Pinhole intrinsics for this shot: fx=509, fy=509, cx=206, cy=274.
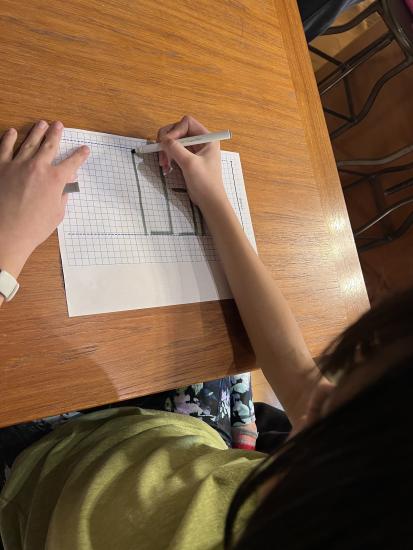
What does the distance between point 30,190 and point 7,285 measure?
0.37 feet

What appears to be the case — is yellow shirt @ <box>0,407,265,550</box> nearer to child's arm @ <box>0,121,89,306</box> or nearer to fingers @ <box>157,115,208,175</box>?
child's arm @ <box>0,121,89,306</box>

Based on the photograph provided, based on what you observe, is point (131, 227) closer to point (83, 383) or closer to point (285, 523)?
point (83, 383)

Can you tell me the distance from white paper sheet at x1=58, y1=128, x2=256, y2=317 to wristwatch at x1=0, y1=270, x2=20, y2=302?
63mm

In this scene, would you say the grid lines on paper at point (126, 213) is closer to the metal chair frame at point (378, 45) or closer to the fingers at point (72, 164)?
the fingers at point (72, 164)

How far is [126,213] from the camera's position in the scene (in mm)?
641

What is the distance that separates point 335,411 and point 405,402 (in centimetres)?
5

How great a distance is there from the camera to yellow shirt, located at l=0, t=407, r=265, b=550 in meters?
0.47

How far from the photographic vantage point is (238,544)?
13.0 inches

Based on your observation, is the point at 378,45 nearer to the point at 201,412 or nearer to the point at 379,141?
the point at 379,141

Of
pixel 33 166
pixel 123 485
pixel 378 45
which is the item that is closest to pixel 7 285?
pixel 33 166

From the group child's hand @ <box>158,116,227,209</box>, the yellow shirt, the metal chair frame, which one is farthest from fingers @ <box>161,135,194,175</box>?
the metal chair frame

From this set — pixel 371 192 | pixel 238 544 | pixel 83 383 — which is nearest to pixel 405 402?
pixel 238 544

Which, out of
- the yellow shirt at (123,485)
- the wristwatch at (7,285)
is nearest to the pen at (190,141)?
the wristwatch at (7,285)

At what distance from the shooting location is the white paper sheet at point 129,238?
1.95 ft
